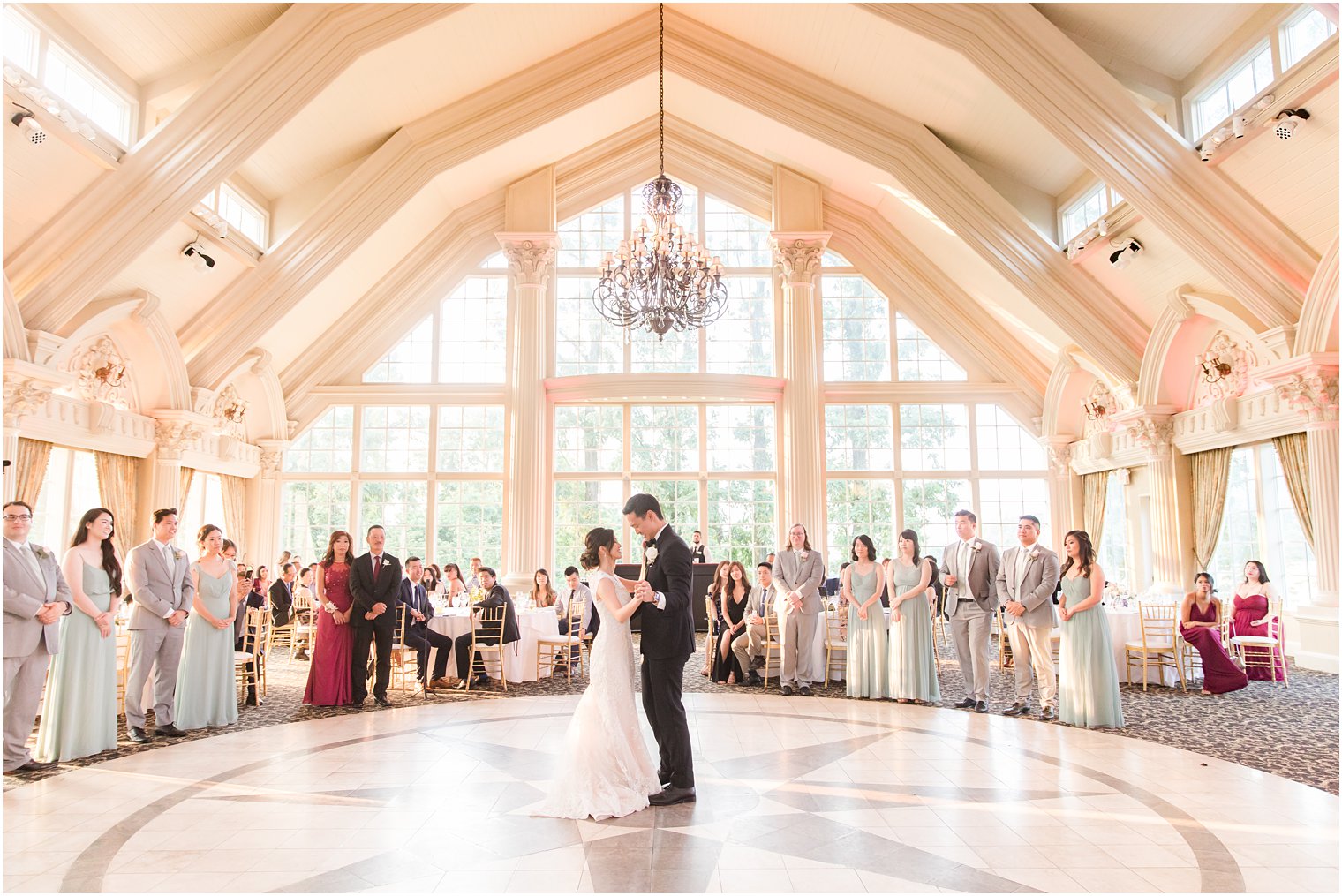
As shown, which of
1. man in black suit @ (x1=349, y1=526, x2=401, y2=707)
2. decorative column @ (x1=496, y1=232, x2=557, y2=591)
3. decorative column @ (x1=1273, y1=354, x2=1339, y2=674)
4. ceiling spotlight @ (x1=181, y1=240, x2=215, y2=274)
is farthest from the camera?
decorative column @ (x1=496, y1=232, x2=557, y2=591)

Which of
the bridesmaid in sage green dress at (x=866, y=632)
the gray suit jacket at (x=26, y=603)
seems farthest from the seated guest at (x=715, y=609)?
the gray suit jacket at (x=26, y=603)

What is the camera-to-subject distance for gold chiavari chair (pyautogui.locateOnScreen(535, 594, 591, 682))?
26.5 ft

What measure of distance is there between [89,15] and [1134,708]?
10708 mm

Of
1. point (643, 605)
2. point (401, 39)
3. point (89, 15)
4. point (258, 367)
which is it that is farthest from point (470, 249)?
point (643, 605)

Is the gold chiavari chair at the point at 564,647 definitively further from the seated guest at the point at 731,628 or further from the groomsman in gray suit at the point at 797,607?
the groomsman in gray suit at the point at 797,607

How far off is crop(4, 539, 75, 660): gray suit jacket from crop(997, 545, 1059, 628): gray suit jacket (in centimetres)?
610

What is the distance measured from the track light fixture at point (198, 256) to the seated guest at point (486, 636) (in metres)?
5.07

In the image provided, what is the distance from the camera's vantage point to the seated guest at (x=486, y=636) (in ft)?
24.7

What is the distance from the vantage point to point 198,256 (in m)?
9.45

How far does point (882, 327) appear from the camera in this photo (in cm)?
1396

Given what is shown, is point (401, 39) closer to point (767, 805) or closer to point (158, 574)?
point (158, 574)

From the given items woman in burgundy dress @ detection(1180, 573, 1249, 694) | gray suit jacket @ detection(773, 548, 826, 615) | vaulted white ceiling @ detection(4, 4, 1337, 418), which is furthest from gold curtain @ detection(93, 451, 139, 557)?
woman in burgundy dress @ detection(1180, 573, 1249, 694)

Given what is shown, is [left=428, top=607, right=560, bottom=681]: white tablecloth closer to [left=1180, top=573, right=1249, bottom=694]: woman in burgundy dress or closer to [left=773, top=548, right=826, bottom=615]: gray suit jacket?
[left=773, top=548, right=826, bottom=615]: gray suit jacket

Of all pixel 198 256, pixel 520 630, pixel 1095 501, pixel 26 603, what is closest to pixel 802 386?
pixel 1095 501
